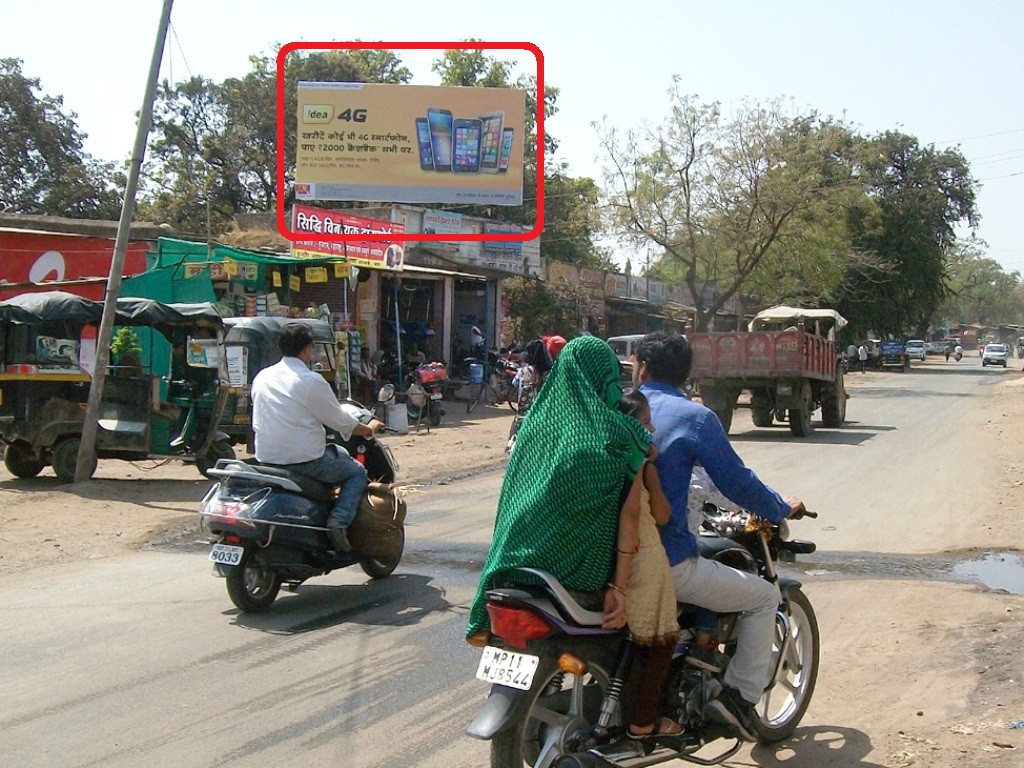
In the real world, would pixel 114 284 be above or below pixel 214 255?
below

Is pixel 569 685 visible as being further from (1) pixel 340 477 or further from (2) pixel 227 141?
(2) pixel 227 141

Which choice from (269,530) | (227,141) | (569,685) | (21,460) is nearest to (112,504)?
(21,460)

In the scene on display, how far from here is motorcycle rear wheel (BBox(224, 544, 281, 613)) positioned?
6441 mm

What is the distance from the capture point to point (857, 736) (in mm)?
4582

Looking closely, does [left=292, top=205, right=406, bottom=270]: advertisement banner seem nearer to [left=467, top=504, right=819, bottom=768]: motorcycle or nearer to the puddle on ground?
the puddle on ground

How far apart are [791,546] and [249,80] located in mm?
39065

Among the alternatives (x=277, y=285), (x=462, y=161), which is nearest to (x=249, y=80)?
(x=462, y=161)

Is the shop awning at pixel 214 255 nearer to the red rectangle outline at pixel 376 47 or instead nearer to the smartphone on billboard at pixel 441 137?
the red rectangle outline at pixel 376 47

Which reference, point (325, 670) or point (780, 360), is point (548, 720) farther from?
point (780, 360)

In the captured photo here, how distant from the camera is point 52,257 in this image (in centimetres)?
2148

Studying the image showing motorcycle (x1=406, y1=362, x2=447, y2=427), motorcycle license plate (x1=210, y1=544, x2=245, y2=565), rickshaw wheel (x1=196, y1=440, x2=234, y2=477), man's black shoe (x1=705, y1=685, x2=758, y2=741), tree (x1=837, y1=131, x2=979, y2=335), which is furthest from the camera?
tree (x1=837, y1=131, x2=979, y2=335)

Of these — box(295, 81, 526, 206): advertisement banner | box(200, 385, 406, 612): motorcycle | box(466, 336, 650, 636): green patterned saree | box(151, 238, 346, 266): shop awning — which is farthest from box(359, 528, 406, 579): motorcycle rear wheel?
box(295, 81, 526, 206): advertisement banner

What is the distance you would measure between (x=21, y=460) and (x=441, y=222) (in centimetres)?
1763

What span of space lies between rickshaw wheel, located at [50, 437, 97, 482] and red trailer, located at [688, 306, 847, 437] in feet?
34.6
